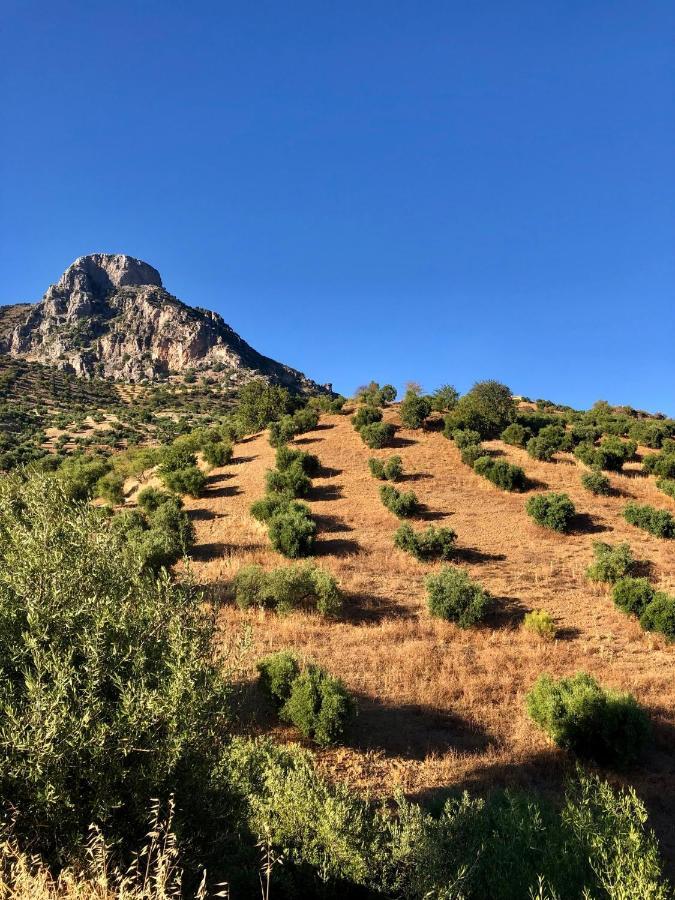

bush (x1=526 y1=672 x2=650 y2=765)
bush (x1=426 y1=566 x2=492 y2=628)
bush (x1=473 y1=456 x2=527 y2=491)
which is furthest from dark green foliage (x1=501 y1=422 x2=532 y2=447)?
bush (x1=526 y1=672 x2=650 y2=765)

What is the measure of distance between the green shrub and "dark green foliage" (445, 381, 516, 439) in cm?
2553

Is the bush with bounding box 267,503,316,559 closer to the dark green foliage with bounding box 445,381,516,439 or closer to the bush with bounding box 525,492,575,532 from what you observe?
the bush with bounding box 525,492,575,532

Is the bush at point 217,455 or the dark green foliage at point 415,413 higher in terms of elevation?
the dark green foliage at point 415,413

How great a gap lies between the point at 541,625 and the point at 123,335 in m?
129

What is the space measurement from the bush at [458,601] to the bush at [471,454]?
14991mm

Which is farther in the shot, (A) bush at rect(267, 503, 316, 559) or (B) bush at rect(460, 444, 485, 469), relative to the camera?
(B) bush at rect(460, 444, 485, 469)

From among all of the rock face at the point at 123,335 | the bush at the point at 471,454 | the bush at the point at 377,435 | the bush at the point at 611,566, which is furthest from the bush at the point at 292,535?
the rock face at the point at 123,335

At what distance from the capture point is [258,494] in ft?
76.1

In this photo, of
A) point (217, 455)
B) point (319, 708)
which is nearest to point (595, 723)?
point (319, 708)

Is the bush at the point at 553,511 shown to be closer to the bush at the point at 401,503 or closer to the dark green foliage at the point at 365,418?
the bush at the point at 401,503

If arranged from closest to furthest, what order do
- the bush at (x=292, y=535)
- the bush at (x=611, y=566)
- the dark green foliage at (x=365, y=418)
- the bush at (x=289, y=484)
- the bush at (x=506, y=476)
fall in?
the bush at (x=611, y=566)
the bush at (x=292, y=535)
the bush at (x=289, y=484)
the bush at (x=506, y=476)
the dark green foliage at (x=365, y=418)

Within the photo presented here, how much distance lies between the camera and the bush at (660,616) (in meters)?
11.8

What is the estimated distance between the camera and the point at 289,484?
22.5 m

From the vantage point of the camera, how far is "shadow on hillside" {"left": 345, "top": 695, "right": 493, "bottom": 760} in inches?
304
